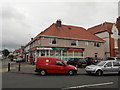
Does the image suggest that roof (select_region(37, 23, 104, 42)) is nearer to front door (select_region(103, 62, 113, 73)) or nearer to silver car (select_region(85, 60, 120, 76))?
silver car (select_region(85, 60, 120, 76))

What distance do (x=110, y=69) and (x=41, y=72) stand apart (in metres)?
6.99

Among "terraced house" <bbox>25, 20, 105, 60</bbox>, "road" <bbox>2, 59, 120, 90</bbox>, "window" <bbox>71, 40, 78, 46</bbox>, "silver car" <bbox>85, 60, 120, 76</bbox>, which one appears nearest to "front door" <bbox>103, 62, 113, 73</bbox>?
"silver car" <bbox>85, 60, 120, 76</bbox>

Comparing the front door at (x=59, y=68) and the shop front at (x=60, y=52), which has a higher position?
the shop front at (x=60, y=52)

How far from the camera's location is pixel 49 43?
27.6 meters

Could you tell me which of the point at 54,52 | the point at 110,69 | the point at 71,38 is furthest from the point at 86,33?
the point at 110,69

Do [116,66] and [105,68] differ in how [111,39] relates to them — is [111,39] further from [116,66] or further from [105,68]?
[105,68]

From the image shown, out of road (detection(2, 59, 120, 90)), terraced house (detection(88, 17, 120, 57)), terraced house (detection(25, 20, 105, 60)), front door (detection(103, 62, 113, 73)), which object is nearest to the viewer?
road (detection(2, 59, 120, 90))

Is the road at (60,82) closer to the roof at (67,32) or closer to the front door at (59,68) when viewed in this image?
the front door at (59,68)

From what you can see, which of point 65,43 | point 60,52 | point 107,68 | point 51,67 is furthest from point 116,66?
point 65,43

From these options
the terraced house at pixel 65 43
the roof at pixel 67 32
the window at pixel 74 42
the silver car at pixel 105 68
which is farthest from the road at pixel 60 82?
the window at pixel 74 42

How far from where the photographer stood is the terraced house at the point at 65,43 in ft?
89.8

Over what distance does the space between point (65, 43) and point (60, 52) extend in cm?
230

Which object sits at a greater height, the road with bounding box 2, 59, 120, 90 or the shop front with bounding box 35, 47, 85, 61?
the shop front with bounding box 35, 47, 85, 61

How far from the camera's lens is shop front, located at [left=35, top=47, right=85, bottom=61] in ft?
89.3
